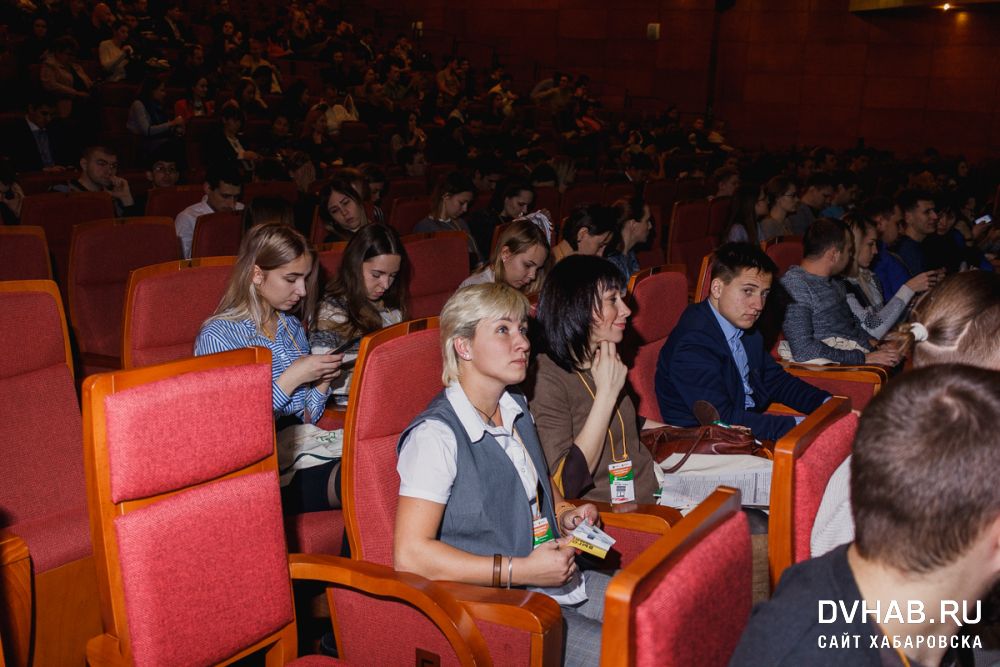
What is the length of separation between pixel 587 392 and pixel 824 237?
172cm

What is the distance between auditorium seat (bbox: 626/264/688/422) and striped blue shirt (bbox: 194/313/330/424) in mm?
984

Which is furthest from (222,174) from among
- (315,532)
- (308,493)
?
(315,532)

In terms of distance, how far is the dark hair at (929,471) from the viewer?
92cm

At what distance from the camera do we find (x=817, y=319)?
348 centimetres

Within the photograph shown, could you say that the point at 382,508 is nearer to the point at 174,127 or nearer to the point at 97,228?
the point at 97,228

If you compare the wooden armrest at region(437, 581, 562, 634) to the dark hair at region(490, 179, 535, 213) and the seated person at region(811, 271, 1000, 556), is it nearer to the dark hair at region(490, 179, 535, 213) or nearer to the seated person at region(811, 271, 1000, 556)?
the seated person at region(811, 271, 1000, 556)

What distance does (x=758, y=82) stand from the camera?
41.4ft

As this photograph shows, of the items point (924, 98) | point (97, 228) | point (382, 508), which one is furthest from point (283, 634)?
point (924, 98)

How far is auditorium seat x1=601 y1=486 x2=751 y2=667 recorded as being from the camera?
0.93m

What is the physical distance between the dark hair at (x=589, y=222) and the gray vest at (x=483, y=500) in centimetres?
222

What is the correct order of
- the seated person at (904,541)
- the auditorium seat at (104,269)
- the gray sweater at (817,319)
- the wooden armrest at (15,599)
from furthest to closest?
the gray sweater at (817,319), the auditorium seat at (104,269), the wooden armrest at (15,599), the seated person at (904,541)

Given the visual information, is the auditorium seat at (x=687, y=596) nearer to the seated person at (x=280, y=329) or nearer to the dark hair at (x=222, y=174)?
the seated person at (x=280, y=329)

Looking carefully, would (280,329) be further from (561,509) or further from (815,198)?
(815,198)

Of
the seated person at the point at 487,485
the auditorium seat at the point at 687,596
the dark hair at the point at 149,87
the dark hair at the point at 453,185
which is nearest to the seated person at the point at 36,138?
the dark hair at the point at 149,87
